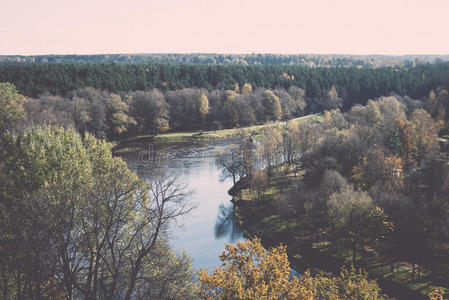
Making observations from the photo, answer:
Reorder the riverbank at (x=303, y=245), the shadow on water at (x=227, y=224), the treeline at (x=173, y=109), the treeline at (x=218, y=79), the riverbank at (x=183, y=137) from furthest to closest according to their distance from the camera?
the treeline at (x=218, y=79) → the riverbank at (x=183, y=137) → the treeline at (x=173, y=109) → the shadow on water at (x=227, y=224) → the riverbank at (x=303, y=245)

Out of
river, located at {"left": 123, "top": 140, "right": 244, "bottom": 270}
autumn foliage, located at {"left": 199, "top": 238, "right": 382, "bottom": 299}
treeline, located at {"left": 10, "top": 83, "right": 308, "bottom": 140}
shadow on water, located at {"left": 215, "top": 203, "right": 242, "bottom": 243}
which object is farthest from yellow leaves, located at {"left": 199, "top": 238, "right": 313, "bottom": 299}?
treeline, located at {"left": 10, "top": 83, "right": 308, "bottom": 140}

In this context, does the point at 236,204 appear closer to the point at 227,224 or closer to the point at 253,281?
the point at 227,224

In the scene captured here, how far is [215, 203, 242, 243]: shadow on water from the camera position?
140 ft

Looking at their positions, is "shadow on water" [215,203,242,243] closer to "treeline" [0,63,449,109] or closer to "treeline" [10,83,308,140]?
"treeline" [10,83,308,140]

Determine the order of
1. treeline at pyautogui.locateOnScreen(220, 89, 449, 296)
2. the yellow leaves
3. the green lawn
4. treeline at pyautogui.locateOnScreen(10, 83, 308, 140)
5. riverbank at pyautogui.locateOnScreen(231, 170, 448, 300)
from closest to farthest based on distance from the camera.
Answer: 1. the yellow leaves
2. riverbank at pyautogui.locateOnScreen(231, 170, 448, 300)
3. treeline at pyautogui.locateOnScreen(220, 89, 449, 296)
4. treeline at pyautogui.locateOnScreen(10, 83, 308, 140)
5. the green lawn

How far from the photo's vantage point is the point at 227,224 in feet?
150

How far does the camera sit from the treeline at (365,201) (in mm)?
33062

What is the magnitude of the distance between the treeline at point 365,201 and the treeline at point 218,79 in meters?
63.1

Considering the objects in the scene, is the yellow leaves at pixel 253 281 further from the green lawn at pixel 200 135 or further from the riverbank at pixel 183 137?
the green lawn at pixel 200 135

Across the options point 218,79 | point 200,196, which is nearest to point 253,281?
point 200,196

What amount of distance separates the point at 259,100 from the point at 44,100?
2253 inches

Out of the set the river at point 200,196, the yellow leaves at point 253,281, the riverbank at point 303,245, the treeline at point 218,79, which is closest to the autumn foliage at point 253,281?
the yellow leaves at point 253,281

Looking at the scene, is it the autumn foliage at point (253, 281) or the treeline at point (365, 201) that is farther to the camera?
the treeline at point (365, 201)

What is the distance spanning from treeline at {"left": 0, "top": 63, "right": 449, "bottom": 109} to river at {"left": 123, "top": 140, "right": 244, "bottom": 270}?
112 ft
